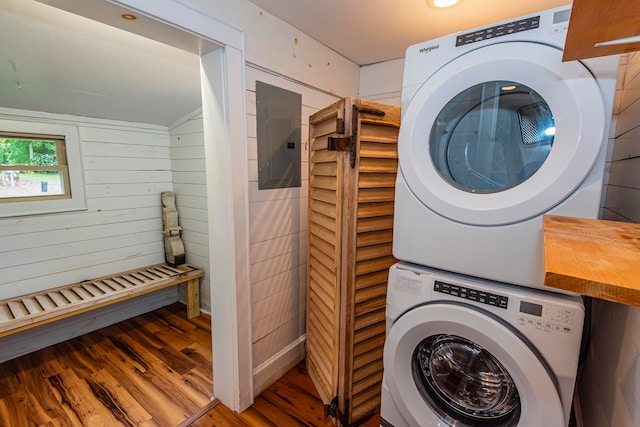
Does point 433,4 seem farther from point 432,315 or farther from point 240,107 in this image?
point 432,315

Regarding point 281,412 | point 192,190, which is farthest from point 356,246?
point 192,190

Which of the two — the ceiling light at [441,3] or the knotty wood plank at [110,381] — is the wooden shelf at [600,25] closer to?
the ceiling light at [441,3]

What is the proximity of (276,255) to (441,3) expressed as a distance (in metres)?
1.58

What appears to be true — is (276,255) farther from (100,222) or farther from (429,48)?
(100,222)

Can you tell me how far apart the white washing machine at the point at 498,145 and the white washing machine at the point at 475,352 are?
0.26ft

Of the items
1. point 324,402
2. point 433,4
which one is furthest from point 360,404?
point 433,4

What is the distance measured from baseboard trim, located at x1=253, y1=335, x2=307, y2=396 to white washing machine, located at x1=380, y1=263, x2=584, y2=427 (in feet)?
2.67

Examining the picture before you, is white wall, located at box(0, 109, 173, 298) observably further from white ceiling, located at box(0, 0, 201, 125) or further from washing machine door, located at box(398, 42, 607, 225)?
washing machine door, located at box(398, 42, 607, 225)

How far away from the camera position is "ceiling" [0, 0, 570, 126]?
1.29 metres

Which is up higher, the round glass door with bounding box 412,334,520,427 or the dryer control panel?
the dryer control panel

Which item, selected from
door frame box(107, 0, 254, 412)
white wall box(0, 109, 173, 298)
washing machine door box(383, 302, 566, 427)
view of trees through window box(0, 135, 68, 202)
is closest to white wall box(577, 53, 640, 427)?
washing machine door box(383, 302, 566, 427)

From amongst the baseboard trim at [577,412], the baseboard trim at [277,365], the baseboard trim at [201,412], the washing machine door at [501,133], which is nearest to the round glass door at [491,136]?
the washing machine door at [501,133]

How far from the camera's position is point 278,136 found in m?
1.67

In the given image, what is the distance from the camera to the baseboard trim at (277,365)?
5.72 ft
